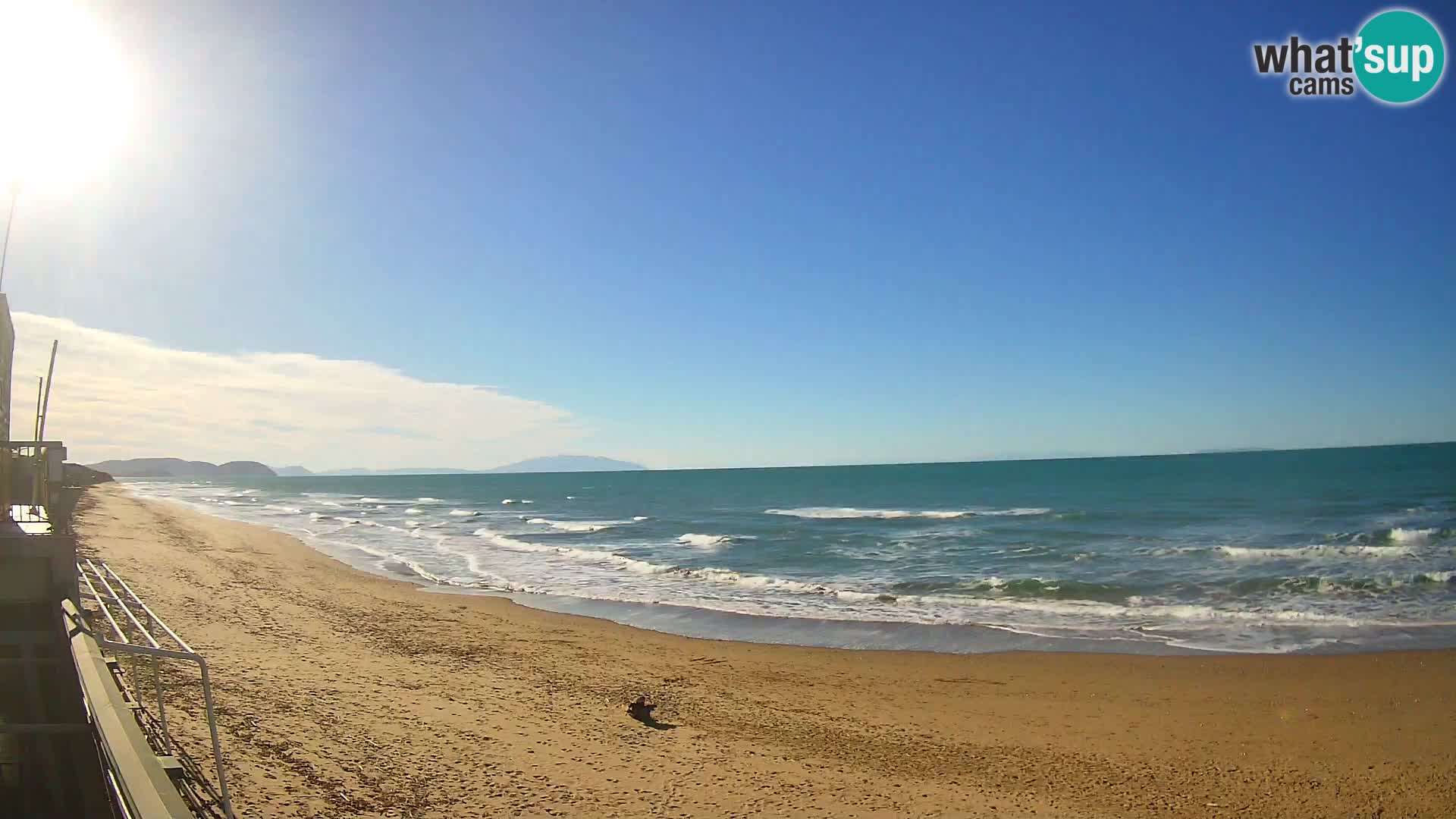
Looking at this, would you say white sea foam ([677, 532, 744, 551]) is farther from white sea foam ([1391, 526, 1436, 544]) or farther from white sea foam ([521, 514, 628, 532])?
white sea foam ([1391, 526, 1436, 544])

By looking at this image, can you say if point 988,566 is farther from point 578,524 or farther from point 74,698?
point 578,524

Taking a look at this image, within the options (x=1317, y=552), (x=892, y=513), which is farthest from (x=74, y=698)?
(x=892, y=513)

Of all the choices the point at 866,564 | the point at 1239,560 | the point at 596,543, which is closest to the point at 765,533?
the point at 596,543

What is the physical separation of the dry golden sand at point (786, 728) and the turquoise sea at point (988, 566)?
7.21 ft

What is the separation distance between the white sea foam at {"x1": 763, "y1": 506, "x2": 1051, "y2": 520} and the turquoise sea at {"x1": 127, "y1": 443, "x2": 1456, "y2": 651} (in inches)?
14.6

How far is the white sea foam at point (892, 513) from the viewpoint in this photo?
1827 inches

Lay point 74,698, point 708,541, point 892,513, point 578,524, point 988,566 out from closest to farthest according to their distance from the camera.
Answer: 1. point 74,698
2. point 988,566
3. point 708,541
4. point 578,524
5. point 892,513

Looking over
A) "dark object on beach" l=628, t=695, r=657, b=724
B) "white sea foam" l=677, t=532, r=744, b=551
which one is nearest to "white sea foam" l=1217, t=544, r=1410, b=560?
"white sea foam" l=677, t=532, r=744, b=551

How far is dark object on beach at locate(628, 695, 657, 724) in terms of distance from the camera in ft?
30.6

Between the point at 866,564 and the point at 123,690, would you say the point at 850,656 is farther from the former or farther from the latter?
the point at 866,564

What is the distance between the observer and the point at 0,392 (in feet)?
40.9

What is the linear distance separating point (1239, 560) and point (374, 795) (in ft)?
81.0

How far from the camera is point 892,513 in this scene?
50.1 m

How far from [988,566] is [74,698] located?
71.4 feet
